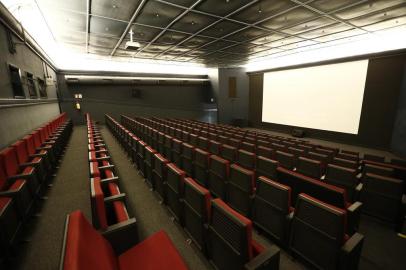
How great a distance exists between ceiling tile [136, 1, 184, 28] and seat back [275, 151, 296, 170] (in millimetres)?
3763

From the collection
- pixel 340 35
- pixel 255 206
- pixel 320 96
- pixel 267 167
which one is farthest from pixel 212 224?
pixel 320 96

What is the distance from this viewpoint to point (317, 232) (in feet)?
5.54

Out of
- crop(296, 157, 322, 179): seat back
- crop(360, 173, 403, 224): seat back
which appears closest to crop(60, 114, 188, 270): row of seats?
crop(296, 157, 322, 179): seat back

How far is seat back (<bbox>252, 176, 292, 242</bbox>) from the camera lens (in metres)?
1.94

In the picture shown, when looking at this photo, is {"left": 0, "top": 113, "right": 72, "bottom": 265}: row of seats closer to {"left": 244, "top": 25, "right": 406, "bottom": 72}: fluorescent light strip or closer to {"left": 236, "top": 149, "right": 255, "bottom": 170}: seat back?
{"left": 236, "top": 149, "right": 255, "bottom": 170}: seat back

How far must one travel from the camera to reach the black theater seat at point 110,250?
791 millimetres

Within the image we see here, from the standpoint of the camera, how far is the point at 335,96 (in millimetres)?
7695

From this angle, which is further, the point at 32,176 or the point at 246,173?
the point at 32,176

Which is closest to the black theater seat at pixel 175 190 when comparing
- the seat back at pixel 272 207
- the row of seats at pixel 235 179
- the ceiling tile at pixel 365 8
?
the row of seats at pixel 235 179

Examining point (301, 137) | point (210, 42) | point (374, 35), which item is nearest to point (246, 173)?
point (210, 42)

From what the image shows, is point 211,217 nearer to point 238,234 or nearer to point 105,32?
point 238,234

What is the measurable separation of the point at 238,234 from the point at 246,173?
3.53ft

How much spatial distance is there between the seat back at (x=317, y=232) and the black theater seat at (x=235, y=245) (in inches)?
22.2

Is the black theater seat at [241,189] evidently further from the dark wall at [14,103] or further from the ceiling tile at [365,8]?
the ceiling tile at [365,8]
